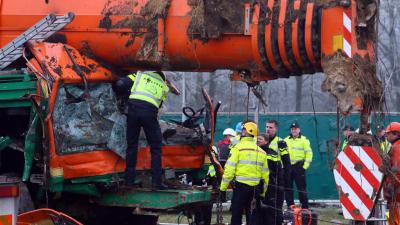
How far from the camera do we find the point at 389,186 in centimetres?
862

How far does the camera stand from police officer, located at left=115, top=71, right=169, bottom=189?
937cm

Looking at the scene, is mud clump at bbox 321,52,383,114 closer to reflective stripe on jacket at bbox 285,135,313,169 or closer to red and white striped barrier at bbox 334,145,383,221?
red and white striped barrier at bbox 334,145,383,221

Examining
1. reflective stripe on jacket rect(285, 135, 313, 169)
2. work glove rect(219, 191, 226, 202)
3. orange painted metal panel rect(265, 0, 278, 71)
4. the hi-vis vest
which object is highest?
orange painted metal panel rect(265, 0, 278, 71)

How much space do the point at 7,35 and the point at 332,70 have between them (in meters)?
3.87

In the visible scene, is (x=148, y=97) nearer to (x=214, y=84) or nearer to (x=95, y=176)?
(x=95, y=176)

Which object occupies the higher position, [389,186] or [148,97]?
[148,97]

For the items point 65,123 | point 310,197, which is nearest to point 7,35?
point 65,123

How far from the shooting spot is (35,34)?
9.14 meters

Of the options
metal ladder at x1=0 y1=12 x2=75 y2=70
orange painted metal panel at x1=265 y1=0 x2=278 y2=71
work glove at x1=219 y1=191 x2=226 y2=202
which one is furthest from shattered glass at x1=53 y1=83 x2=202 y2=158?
orange painted metal panel at x1=265 y1=0 x2=278 y2=71

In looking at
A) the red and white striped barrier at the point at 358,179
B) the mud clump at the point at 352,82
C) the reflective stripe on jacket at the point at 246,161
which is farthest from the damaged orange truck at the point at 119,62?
the reflective stripe on jacket at the point at 246,161

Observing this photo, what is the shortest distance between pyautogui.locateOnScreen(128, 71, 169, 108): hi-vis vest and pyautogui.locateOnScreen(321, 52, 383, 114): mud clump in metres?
2.35

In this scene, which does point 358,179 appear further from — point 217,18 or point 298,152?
point 298,152

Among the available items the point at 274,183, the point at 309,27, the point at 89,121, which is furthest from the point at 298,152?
the point at 309,27

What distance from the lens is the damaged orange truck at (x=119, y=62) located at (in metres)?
7.86
